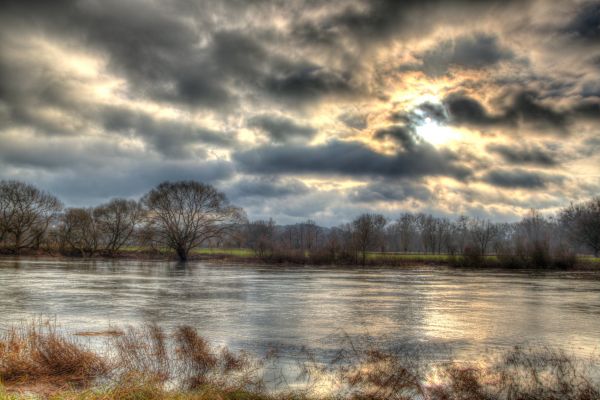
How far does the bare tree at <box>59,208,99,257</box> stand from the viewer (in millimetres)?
93938

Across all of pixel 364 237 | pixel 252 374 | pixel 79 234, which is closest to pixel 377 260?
pixel 364 237

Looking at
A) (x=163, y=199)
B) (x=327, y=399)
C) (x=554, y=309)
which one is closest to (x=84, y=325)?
(x=327, y=399)

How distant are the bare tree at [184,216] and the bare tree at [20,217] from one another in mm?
24366

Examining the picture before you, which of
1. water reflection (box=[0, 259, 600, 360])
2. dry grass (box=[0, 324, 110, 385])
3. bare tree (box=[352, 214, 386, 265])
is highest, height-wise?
bare tree (box=[352, 214, 386, 265])

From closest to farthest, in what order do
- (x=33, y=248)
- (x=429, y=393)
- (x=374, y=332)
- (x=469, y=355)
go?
(x=429, y=393) → (x=469, y=355) → (x=374, y=332) → (x=33, y=248)

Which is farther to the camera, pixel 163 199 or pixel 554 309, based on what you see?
pixel 163 199

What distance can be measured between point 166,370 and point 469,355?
8286 millimetres

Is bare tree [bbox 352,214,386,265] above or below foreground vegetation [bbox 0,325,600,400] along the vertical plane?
above

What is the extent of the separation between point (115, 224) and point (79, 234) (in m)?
7.16

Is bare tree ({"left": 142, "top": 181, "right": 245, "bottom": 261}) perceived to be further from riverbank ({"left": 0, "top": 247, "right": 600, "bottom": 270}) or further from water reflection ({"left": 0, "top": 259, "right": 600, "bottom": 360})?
water reflection ({"left": 0, "top": 259, "right": 600, "bottom": 360})

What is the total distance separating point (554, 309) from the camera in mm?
22859

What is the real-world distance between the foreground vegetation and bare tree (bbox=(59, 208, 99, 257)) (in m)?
89.7

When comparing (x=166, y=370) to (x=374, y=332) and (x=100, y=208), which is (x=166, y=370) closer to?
(x=374, y=332)

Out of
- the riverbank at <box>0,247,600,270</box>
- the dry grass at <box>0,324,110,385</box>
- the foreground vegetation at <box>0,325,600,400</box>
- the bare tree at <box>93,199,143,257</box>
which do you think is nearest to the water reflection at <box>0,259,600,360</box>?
the foreground vegetation at <box>0,325,600,400</box>
